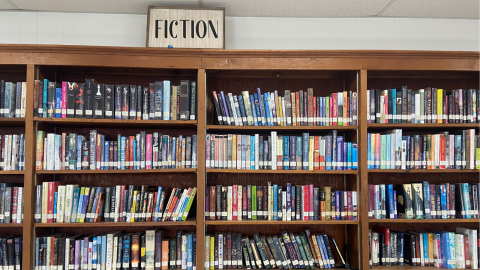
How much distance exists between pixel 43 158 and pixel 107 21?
122 centimetres

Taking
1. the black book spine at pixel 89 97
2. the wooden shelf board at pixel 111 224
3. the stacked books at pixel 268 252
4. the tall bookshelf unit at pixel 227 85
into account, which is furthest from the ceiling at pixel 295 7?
the stacked books at pixel 268 252

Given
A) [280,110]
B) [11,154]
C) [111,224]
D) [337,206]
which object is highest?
[280,110]

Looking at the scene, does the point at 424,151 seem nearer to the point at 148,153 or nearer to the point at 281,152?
the point at 281,152

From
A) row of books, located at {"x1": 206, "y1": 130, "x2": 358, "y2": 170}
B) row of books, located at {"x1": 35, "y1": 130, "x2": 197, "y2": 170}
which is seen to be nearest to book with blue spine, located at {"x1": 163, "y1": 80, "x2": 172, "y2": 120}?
row of books, located at {"x1": 35, "y1": 130, "x2": 197, "y2": 170}

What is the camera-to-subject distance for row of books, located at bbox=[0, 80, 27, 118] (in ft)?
7.63

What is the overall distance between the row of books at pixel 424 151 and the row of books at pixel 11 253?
253cm

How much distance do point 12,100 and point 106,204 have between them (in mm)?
976

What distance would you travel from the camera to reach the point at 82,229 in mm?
2631

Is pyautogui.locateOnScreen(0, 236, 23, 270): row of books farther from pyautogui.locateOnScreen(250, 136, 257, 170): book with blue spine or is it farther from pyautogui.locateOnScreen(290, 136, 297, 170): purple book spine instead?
pyautogui.locateOnScreen(290, 136, 297, 170): purple book spine

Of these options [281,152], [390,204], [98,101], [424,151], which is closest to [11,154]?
[98,101]

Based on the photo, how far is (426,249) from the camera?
97.3 inches

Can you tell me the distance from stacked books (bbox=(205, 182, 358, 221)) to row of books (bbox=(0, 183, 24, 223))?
1280 millimetres

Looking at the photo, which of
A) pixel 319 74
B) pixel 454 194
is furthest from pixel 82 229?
pixel 454 194

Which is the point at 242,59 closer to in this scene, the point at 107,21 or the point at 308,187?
the point at 308,187
